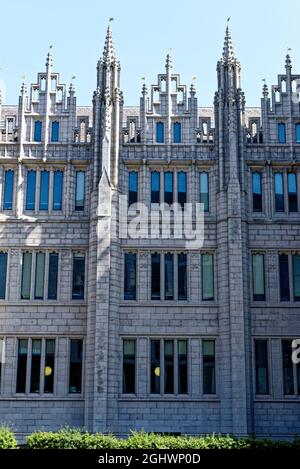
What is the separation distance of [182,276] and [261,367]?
5838mm

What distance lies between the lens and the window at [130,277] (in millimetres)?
36344

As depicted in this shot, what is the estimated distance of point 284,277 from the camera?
36.7 metres

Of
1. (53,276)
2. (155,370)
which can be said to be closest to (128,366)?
(155,370)

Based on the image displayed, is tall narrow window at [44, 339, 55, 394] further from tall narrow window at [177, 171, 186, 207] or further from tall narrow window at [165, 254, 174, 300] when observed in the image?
tall narrow window at [177, 171, 186, 207]

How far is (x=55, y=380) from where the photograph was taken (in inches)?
1387

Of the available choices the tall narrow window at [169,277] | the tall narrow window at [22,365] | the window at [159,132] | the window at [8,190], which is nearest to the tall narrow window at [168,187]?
the window at [159,132]

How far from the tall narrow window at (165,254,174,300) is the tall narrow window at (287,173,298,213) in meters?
6.71

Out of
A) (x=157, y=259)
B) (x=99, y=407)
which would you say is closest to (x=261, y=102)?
(x=157, y=259)

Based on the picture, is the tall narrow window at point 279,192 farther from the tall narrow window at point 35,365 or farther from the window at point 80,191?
the tall narrow window at point 35,365

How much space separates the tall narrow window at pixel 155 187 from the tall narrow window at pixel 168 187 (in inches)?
16.2

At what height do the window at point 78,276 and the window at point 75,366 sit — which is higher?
the window at point 78,276

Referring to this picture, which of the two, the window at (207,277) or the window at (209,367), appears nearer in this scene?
the window at (209,367)

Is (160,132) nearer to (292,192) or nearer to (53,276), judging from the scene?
(292,192)

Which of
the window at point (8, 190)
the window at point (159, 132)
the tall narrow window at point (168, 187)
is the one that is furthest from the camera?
the window at point (159, 132)
